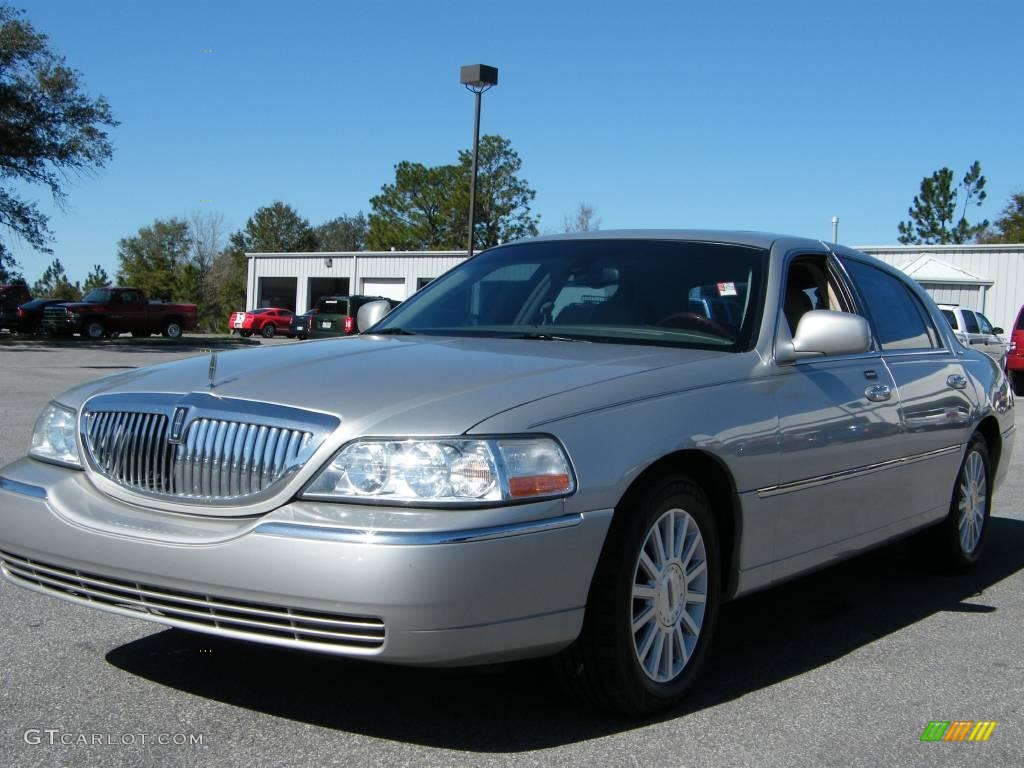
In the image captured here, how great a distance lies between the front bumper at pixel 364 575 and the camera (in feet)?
9.73

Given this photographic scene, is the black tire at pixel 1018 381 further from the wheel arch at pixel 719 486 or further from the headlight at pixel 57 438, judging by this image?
the headlight at pixel 57 438

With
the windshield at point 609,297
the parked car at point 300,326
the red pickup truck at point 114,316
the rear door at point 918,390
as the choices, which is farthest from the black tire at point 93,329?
the rear door at point 918,390

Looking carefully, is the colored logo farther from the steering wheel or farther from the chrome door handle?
the steering wheel

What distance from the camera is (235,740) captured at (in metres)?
3.24

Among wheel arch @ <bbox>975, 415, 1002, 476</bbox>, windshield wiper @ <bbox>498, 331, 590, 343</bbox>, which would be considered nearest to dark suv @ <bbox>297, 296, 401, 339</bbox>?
wheel arch @ <bbox>975, 415, 1002, 476</bbox>

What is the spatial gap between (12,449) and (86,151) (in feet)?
95.5

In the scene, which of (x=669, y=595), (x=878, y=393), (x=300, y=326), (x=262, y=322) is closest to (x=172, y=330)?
(x=300, y=326)

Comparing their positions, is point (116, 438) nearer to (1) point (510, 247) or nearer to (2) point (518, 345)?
(2) point (518, 345)

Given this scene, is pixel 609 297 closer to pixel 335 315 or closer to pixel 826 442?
pixel 826 442

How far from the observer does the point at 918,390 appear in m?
5.14

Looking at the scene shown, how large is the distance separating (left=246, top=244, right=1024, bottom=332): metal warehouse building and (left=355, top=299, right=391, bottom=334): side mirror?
852 inches

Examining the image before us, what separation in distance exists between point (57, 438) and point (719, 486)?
2169mm

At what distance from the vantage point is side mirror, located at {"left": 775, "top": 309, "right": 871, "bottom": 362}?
4215 mm

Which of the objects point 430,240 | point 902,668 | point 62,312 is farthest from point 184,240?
point 902,668
